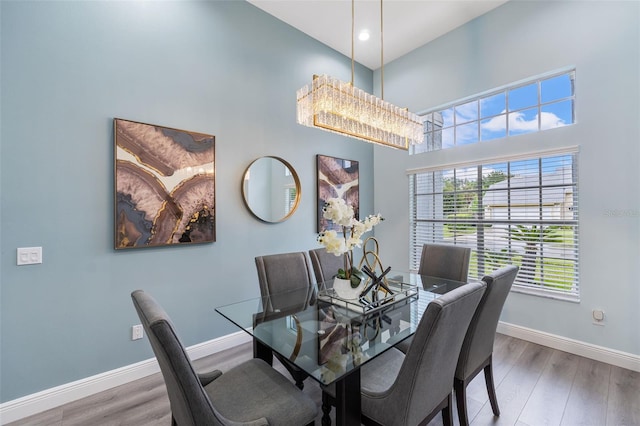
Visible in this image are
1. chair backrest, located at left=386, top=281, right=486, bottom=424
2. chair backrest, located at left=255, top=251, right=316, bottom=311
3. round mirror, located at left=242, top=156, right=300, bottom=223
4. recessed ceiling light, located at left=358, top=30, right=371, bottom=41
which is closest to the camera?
chair backrest, located at left=386, top=281, right=486, bottom=424

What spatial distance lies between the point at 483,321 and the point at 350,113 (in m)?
1.56

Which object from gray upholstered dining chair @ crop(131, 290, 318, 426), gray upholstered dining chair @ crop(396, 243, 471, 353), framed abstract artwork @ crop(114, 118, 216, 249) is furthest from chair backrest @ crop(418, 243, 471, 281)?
framed abstract artwork @ crop(114, 118, 216, 249)

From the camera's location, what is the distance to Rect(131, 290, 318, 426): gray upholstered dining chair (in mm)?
909

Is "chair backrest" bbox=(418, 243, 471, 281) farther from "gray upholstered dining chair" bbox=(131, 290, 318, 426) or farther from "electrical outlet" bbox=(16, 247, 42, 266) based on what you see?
"electrical outlet" bbox=(16, 247, 42, 266)

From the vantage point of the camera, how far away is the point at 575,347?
2.64 meters

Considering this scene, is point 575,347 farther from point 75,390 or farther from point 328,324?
point 75,390

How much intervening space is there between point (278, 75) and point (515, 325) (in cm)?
379

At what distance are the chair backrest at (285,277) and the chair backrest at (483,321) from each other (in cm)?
101

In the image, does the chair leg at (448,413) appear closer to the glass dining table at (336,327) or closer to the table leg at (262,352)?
the glass dining table at (336,327)

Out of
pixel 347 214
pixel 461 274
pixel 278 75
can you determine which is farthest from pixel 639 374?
pixel 278 75

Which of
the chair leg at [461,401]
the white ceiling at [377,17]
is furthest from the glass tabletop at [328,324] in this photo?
the white ceiling at [377,17]

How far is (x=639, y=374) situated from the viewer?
2291 mm

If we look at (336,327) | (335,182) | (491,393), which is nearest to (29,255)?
(336,327)

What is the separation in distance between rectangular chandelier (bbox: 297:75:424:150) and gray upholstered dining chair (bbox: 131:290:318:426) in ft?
5.01
